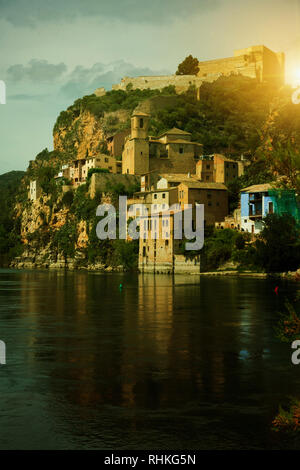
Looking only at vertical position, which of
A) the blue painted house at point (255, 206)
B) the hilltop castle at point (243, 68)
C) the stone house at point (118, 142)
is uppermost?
the hilltop castle at point (243, 68)

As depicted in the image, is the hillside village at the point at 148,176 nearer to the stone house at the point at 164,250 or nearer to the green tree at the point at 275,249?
the stone house at the point at 164,250

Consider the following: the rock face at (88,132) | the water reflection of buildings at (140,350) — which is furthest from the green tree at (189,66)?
the water reflection of buildings at (140,350)

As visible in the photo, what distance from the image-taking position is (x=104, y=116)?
309 ft

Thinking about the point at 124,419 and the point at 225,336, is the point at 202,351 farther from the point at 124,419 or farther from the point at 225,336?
the point at 124,419

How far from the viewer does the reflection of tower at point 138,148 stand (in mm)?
72250

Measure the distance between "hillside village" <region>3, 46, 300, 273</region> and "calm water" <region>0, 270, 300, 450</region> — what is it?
2512 cm

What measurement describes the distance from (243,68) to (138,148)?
31.2m

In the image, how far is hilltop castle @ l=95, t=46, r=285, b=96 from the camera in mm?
92812

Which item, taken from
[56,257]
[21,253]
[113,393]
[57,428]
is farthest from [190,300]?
[21,253]

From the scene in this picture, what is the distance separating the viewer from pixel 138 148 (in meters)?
72.4

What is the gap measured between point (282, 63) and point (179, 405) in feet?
309

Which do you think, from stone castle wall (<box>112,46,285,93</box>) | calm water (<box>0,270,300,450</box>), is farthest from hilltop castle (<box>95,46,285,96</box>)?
calm water (<box>0,270,300,450</box>)

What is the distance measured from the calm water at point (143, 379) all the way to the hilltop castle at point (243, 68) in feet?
235

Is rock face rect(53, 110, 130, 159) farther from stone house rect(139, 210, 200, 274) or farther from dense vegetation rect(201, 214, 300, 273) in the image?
dense vegetation rect(201, 214, 300, 273)
